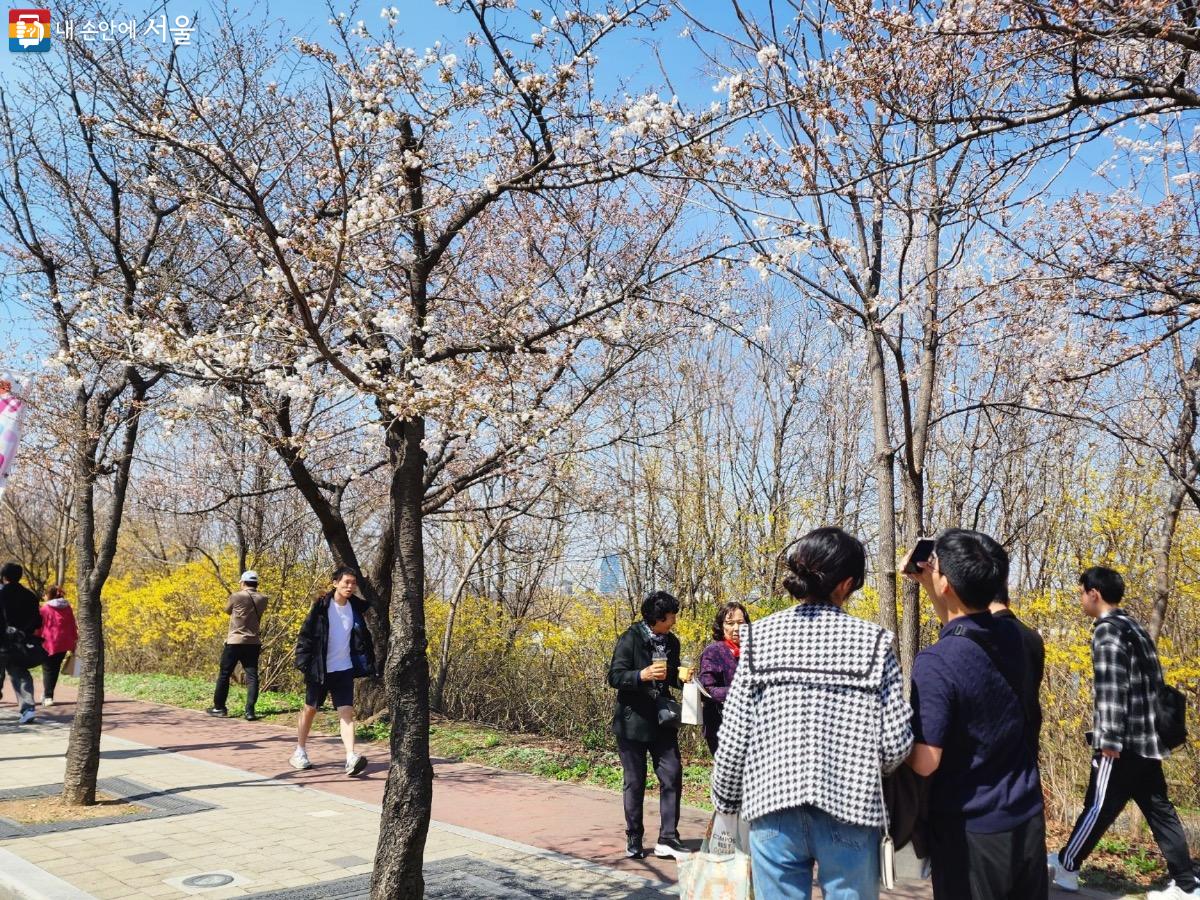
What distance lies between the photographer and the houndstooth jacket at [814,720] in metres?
2.84

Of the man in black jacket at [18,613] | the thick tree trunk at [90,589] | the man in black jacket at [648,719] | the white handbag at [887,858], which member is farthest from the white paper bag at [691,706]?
the man in black jacket at [18,613]

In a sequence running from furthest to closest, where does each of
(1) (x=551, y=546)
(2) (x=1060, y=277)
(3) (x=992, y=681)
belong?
1. (1) (x=551, y=546)
2. (2) (x=1060, y=277)
3. (3) (x=992, y=681)

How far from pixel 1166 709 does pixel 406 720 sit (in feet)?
13.7

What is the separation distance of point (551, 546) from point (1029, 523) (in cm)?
626

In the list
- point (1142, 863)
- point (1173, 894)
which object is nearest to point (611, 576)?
point (1142, 863)

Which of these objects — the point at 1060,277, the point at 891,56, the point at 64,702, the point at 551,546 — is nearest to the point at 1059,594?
the point at 1060,277

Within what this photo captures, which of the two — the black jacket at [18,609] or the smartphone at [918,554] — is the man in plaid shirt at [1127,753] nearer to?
the smartphone at [918,554]

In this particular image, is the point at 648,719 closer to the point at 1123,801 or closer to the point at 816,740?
the point at 1123,801

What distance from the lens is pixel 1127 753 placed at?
550 cm

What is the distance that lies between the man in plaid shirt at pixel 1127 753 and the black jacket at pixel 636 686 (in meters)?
2.51

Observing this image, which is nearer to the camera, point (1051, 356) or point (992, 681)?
point (992, 681)

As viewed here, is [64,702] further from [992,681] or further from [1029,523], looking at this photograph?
[992,681]

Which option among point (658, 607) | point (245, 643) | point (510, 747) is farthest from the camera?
point (245, 643)

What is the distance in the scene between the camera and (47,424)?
9516 mm
